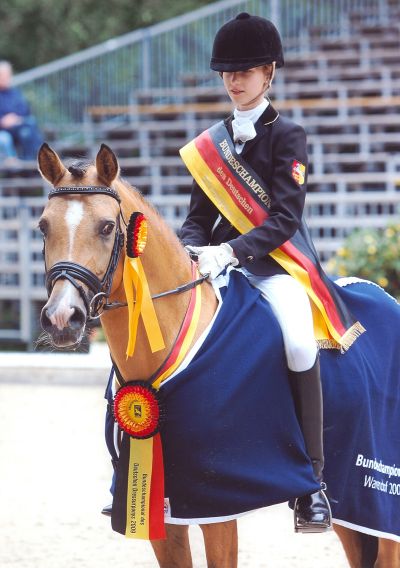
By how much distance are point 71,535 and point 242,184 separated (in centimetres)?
258

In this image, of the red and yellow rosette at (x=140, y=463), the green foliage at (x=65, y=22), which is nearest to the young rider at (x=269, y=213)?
the red and yellow rosette at (x=140, y=463)

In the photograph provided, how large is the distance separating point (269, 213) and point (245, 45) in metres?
0.60

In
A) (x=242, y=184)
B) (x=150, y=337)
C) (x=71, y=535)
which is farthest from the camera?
(x=71, y=535)

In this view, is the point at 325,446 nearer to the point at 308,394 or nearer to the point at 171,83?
the point at 308,394

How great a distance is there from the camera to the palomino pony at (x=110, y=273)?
3.40 metres

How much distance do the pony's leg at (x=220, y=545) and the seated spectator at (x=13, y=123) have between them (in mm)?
11990

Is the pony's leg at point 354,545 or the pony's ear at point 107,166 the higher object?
the pony's ear at point 107,166

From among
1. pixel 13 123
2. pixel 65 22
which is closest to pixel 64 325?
pixel 13 123

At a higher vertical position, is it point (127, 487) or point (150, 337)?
point (150, 337)

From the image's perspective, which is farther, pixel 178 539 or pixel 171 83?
pixel 171 83

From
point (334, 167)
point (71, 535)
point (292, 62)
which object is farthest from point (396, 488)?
point (292, 62)

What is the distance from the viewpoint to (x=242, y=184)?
4148 mm

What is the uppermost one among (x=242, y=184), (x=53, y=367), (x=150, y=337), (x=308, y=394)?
(x=242, y=184)

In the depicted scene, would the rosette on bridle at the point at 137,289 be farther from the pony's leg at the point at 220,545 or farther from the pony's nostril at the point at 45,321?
the pony's leg at the point at 220,545
